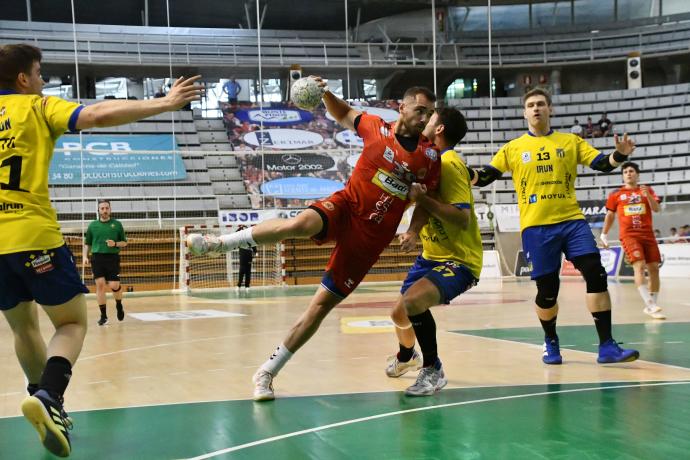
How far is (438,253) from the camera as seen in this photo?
5.30m

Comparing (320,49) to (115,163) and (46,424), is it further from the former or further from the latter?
(46,424)

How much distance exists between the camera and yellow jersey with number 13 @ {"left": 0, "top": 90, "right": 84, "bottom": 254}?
11.5 feet

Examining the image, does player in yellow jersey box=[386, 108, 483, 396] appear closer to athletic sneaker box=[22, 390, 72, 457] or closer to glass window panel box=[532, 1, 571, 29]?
athletic sneaker box=[22, 390, 72, 457]

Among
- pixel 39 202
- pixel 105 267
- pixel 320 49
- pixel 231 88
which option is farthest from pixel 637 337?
pixel 320 49

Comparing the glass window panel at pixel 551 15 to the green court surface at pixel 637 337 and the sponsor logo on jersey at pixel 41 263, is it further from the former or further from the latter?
the sponsor logo on jersey at pixel 41 263

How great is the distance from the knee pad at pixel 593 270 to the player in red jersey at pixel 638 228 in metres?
4.08

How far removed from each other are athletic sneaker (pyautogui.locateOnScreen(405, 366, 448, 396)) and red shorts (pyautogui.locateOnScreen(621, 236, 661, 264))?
6258mm

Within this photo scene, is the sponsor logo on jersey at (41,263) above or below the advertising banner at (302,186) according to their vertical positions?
below

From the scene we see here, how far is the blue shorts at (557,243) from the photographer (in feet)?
20.3

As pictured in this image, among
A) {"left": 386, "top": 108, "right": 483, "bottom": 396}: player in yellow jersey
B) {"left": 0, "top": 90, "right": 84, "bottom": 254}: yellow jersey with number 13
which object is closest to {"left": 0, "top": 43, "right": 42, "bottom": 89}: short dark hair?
{"left": 0, "top": 90, "right": 84, "bottom": 254}: yellow jersey with number 13

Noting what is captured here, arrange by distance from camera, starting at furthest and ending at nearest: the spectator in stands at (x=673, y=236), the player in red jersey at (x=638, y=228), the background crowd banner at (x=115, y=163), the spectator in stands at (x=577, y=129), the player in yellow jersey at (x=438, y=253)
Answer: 1. the spectator in stands at (x=577, y=129)
2. the background crowd banner at (x=115, y=163)
3. the spectator in stands at (x=673, y=236)
4. the player in red jersey at (x=638, y=228)
5. the player in yellow jersey at (x=438, y=253)

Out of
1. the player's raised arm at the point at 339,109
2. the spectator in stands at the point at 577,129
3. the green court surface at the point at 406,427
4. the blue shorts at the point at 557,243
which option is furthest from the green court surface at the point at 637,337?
the spectator in stands at the point at 577,129

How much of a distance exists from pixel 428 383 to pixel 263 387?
1094mm

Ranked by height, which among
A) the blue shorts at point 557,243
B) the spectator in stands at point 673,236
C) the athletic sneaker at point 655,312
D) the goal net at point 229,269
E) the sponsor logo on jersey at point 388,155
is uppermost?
the sponsor logo on jersey at point 388,155
